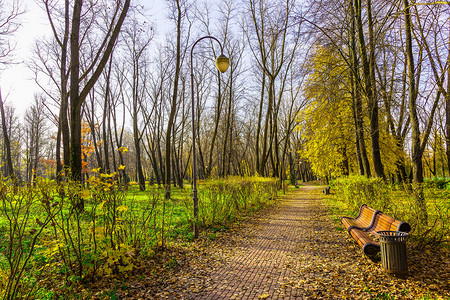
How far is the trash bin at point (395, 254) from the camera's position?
3959mm

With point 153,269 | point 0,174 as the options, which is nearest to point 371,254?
point 153,269

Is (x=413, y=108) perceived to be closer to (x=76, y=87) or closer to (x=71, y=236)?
(x=71, y=236)

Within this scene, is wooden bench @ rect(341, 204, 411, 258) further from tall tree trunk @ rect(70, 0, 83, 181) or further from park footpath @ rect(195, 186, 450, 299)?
tall tree trunk @ rect(70, 0, 83, 181)

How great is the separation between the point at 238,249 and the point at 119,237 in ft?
9.42

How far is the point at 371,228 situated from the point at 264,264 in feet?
8.81

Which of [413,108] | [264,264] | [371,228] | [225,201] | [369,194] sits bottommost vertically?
[264,264]

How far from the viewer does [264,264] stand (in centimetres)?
502

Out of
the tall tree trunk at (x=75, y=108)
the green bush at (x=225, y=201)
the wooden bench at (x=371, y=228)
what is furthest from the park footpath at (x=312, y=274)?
the tall tree trunk at (x=75, y=108)

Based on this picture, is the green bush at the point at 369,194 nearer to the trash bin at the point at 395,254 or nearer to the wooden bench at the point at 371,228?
the wooden bench at the point at 371,228

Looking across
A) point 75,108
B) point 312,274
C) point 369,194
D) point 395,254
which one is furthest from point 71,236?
point 369,194

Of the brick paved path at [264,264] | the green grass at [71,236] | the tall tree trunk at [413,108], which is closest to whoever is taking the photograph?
the green grass at [71,236]

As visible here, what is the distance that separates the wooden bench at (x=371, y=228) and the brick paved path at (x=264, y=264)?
0.98 metres

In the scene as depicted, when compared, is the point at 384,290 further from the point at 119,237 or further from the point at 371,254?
the point at 119,237

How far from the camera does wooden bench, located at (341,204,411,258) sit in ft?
14.8
